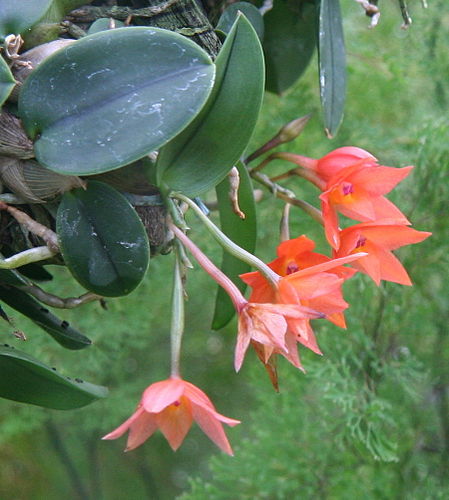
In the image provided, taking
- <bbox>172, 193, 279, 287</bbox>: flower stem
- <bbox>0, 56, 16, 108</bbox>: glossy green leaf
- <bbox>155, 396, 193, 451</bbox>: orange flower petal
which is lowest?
<bbox>155, 396, 193, 451</bbox>: orange flower petal

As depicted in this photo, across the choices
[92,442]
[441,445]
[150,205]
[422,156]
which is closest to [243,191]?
[150,205]

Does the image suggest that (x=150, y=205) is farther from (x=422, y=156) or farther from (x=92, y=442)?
(x=92, y=442)

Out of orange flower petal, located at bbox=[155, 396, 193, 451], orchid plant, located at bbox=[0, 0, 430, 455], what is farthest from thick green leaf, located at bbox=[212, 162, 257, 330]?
orange flower petal, located at bbox=[155, 396, 193, 451]

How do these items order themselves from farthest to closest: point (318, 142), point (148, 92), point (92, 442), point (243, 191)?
point (92, 442) → point (318, 142) → point (243, 191) → point (148, 92)

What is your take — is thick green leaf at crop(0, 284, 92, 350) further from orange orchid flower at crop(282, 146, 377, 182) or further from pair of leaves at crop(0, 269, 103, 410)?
orange orchid flower at crop(282, 146, 377, 182)

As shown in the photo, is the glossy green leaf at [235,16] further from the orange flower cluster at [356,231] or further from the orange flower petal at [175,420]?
the orange flower petal at [175,420]

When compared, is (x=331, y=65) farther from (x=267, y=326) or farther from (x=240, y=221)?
(x=267, y=326)

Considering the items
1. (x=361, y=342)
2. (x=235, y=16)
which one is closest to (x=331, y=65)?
(x=235, y=16)
